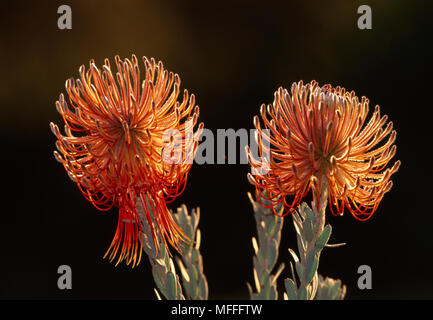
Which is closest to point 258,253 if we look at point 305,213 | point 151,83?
point 305,213

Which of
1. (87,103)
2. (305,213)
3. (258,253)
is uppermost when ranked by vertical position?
(87,103)

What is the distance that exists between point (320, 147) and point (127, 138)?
41cm

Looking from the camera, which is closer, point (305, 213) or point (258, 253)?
point (305, 213)

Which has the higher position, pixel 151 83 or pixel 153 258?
pixel 151 83

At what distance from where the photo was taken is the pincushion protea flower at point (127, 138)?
3.52ft

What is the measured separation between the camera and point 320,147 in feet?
3.48

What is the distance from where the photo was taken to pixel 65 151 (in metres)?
1.10

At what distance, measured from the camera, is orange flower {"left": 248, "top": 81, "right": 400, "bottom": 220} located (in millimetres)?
1036

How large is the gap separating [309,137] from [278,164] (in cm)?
9

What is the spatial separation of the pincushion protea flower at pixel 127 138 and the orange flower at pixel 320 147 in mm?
183

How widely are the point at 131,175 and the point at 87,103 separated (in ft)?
0.61

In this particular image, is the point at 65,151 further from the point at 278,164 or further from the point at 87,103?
the point at 278,164

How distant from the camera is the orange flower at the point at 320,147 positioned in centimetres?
104

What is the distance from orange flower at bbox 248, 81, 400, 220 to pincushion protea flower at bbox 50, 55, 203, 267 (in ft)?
0.60
